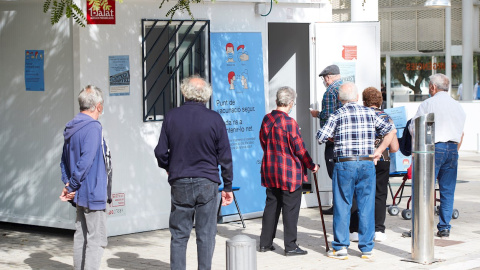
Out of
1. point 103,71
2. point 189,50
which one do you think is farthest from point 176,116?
point 189,50

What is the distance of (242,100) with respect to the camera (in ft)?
38.3

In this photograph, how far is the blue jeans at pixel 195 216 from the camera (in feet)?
24.0

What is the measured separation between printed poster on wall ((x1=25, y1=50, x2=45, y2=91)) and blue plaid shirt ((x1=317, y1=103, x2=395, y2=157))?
3521 millimetres

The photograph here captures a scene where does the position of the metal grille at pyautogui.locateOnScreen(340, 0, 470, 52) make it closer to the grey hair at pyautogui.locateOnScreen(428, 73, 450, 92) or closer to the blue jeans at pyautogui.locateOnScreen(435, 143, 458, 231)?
the grey hair at pyautogui.locateOnScreen(428, 73, 450, 92)

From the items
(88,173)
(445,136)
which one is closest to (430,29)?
(445,136)

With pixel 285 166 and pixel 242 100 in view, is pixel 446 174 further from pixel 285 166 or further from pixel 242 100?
pixel 242 100

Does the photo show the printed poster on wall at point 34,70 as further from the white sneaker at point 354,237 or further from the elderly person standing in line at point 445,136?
the elderly person standing in line at point 445,136

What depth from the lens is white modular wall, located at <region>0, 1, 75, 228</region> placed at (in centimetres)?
1037

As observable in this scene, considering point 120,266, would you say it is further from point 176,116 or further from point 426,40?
point 426,40

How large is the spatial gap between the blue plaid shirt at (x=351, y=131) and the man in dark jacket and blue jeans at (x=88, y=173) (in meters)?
2.46

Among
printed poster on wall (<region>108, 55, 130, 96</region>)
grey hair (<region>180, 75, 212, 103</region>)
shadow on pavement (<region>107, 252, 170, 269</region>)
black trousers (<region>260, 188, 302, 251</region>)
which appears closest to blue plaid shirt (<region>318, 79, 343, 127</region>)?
black trousers (<region>260, 188, 302, 251</region>)

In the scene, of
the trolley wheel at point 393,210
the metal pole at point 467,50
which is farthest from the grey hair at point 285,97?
the metal pole at point 467,50

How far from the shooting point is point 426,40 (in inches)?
1036

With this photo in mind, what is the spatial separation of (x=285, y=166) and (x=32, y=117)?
3.32 m
